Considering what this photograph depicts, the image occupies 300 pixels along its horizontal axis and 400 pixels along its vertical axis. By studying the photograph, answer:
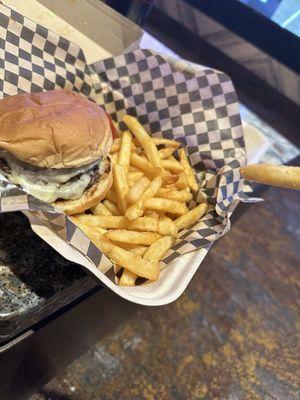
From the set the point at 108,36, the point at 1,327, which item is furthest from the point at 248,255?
the point at 1,327

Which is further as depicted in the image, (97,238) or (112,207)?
(112,207)

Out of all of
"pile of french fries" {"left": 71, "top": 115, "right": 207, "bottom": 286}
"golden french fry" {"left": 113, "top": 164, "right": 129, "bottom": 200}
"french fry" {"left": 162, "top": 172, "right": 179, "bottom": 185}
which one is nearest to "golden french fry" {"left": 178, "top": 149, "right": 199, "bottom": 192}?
"pile of french fries" {"left": 71, "top": 115, "right": 207, "bottom": 286}

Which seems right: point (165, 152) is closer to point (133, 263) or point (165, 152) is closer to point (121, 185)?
point (121, 185)

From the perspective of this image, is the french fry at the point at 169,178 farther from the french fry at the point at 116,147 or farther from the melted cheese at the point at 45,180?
the melted cheese at the point at 45,180

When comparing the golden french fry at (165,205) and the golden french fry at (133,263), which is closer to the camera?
the golden french fry at (133,263)

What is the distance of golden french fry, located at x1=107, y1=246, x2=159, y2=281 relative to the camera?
156 centimetres

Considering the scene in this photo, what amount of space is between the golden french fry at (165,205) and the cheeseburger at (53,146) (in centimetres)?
21

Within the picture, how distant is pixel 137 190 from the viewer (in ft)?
5.67

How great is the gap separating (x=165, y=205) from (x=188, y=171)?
0.34 meters

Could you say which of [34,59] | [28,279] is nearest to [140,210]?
[28,279]

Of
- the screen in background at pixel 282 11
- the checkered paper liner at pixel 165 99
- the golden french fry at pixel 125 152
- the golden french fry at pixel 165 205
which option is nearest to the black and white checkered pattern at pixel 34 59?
the checkered paper liner at pixel 165 99

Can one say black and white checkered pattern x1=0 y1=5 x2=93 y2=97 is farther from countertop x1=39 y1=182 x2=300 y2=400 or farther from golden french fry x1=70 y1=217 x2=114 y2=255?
countertop x1=39 y1=182 x2=300 y2=400

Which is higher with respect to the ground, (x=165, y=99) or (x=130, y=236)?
(x=165, y=99)

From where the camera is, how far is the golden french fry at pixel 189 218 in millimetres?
1818
